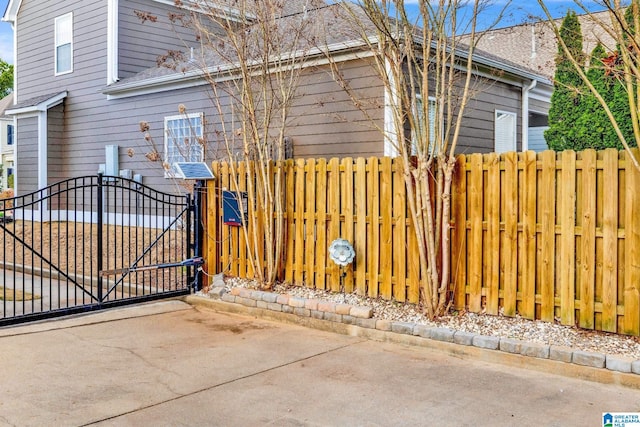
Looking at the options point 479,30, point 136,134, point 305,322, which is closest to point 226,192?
point 305,322

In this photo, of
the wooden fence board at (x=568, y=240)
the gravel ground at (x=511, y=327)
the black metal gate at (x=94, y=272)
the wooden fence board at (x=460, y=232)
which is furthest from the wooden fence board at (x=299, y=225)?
the wooden fence board at (x=568, y=240)

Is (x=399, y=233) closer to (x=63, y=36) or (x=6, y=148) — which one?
(x=63, y=36)

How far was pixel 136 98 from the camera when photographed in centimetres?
1381

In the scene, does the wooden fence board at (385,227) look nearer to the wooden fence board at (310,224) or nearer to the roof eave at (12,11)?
the wooden fence board at (310,224)

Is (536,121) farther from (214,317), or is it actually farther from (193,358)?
(193,358)

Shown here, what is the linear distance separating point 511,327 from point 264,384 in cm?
245

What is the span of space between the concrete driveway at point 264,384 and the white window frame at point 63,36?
11.7 m

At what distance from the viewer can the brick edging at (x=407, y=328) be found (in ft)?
15.1

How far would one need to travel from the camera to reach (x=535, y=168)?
5.47m

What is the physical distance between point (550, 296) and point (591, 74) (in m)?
7.47

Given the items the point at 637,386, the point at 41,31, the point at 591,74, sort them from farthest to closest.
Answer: the point at 41,31 < the point at 591,74 < the point at 637,386

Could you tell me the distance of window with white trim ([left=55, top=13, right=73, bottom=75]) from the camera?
15758 millimetres

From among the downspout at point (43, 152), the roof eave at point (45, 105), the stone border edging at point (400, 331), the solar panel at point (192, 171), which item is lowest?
the stone border edging at point (400, 331)

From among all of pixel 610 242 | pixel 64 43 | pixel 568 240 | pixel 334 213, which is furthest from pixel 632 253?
pixel 64 43
